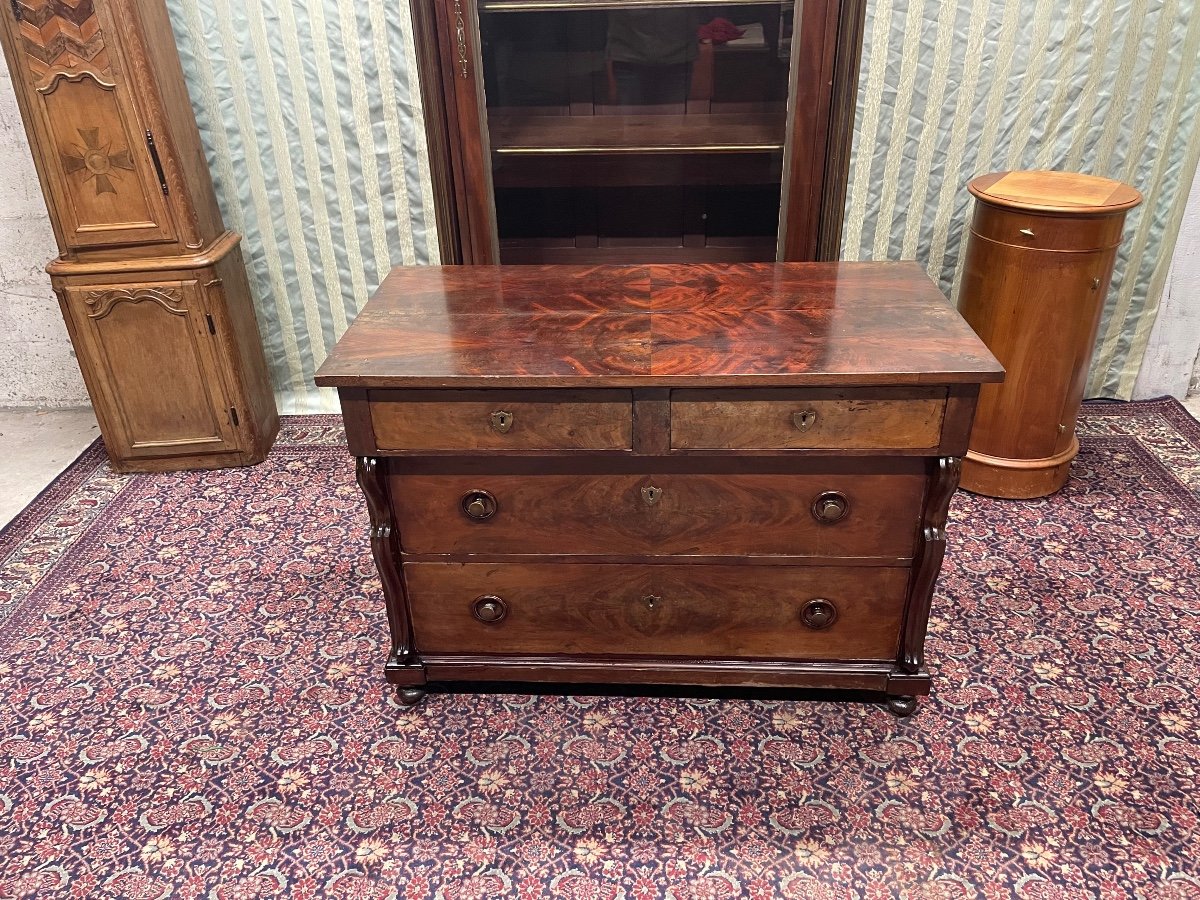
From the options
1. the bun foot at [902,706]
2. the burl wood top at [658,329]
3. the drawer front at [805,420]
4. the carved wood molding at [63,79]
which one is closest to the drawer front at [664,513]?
the drawer front at [805,420]

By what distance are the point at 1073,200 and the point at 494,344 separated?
189 cm

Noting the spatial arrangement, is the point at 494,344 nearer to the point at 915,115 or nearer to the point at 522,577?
Answer: the point at 522,577

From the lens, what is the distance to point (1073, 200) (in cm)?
264

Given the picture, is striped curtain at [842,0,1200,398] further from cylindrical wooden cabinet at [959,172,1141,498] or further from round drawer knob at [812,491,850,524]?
round drawer knob at [812,491,850,524]

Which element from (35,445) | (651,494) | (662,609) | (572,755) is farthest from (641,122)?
(35,445)

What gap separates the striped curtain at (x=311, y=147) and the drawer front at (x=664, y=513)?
67.5 inches

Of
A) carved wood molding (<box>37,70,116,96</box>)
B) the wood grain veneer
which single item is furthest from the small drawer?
carved wood molding (<box>37,70,116,96</box>)

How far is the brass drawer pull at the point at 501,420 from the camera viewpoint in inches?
71.9

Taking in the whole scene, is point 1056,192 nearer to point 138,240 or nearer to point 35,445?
point 138,240

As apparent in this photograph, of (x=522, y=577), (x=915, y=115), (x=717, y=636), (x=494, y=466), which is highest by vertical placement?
(x=915, y=115)

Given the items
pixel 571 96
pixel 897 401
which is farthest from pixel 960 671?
pixel 571 96

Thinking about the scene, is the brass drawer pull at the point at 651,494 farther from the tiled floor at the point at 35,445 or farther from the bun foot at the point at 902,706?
the tiled floor at the point at 35,445

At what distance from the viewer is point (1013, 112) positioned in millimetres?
3057

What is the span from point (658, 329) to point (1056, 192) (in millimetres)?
1595
